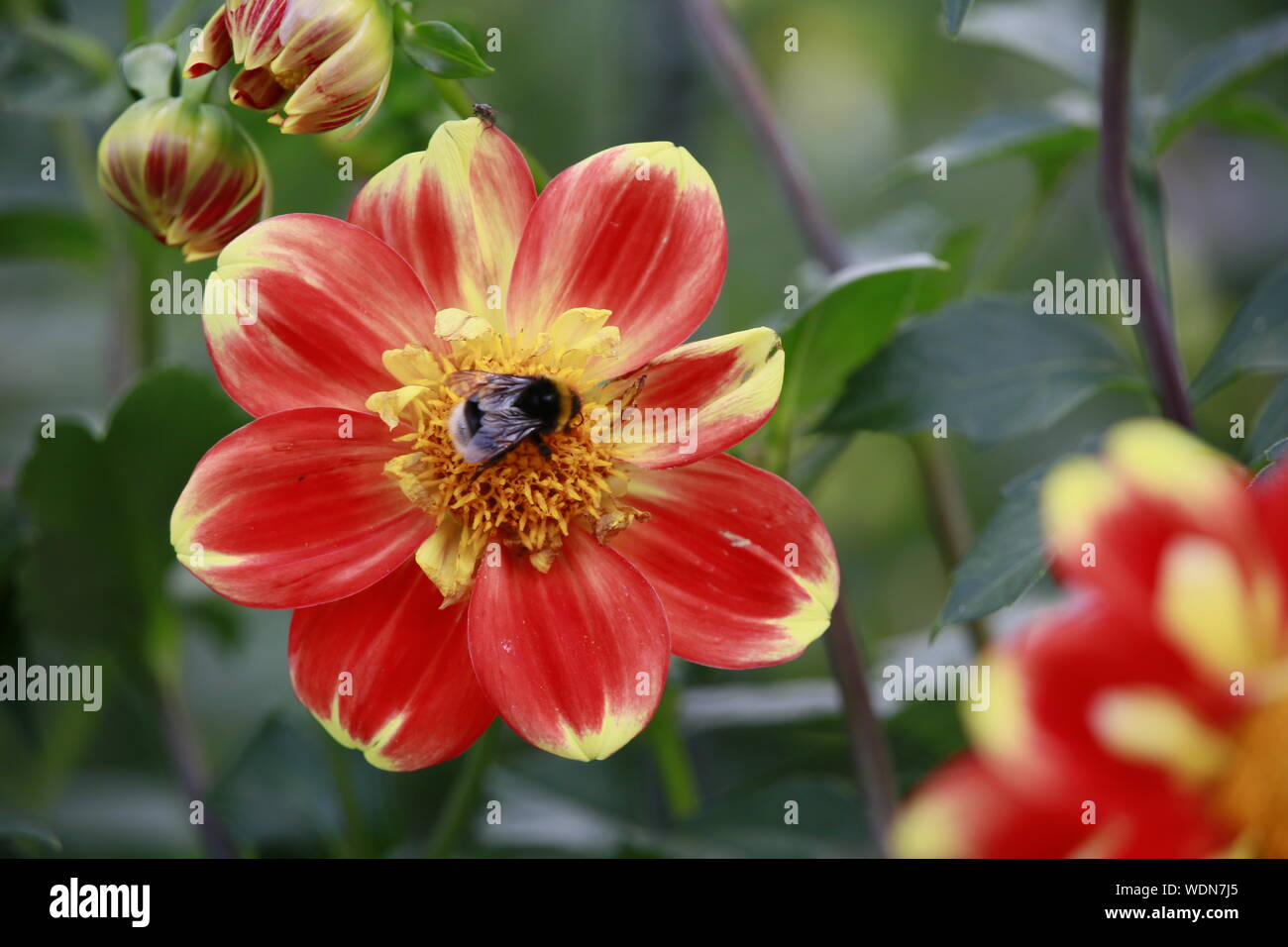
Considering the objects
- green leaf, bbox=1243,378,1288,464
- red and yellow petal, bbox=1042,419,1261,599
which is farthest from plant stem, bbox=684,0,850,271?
red and yellow petal, bbox=1042,419,1261,599

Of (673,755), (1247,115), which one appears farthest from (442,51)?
(1247,115)

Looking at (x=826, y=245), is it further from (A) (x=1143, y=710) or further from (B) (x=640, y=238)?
(A) (x=1143, y=710)

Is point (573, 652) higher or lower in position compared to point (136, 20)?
lower

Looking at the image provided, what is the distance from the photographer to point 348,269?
43cm

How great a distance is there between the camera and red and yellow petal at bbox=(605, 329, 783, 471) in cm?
42

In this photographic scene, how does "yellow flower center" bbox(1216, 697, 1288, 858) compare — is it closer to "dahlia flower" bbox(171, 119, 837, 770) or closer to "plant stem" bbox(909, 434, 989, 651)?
"dahlia flower" bbox(171, 119, 837, 770)

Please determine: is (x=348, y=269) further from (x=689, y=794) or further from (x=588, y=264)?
(x=689, y=794)

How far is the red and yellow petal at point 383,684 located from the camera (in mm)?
424

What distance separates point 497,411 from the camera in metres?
0.43

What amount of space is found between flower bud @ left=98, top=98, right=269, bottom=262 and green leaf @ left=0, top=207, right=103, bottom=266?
0.30m

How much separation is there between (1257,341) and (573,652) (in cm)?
32

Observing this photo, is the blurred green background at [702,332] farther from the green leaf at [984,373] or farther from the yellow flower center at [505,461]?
the yellow flower center at [505,461]

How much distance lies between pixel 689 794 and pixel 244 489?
32 centimetres
